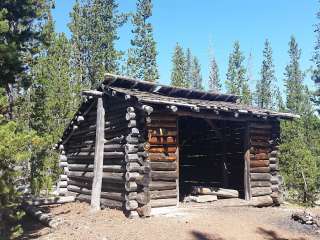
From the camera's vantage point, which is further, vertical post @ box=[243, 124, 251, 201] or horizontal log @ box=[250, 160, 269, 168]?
horizontal log @ box=[250, 160, 269, 168]

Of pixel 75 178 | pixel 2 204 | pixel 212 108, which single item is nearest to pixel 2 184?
pixel 2 204

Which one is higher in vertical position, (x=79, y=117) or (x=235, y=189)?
(x=79, y=117)

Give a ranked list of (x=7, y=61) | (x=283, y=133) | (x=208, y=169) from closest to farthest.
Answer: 1. (x=7, y=61)
2. (x=208, y=169)
3. (x=283, y=133)

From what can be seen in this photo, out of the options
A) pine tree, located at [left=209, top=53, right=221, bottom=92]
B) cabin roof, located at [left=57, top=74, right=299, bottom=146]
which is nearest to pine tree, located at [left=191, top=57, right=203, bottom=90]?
pine tree, located at [left=209, top=53, right=221, bottom=92]

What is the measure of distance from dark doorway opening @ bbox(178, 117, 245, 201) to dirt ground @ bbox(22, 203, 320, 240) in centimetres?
341

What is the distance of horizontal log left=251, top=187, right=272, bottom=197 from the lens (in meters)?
17.1

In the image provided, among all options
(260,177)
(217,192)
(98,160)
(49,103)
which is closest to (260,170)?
(260,177)

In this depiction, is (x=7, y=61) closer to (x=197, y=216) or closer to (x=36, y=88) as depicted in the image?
(x=197, y=216)

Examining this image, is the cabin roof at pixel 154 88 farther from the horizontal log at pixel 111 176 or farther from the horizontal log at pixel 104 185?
the horizontal log at pixel 104 185

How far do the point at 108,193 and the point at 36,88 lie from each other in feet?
35.9

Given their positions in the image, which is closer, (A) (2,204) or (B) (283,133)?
(A) (2,204)

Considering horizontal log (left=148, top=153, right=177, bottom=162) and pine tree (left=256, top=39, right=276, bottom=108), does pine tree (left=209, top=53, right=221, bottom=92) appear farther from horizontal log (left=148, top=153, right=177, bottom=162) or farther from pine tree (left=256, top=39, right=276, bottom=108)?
horizontal log (left=148, top=153, right=177, bottom=162)

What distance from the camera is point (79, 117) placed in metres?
19.0

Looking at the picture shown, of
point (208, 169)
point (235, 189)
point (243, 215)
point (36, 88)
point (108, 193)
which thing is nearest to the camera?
point (243, 215)
